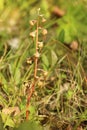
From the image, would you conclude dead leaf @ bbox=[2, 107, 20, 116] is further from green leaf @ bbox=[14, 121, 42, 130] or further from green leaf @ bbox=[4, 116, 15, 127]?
green leaf @ bbox=[14, 121, 42, 130]

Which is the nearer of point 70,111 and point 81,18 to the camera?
point 70,111

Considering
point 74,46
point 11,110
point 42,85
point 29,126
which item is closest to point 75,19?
point 74,46

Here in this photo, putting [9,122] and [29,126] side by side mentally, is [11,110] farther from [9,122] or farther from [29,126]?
[29,126]

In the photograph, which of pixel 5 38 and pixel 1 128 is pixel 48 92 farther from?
pixel 5 38

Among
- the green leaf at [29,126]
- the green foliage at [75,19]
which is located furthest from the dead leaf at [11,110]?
the green foliage at [75,19]

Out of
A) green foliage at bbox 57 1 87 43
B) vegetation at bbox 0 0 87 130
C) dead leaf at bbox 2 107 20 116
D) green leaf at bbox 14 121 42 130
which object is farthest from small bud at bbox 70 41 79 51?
green leaf at bbox 14 121 42 130

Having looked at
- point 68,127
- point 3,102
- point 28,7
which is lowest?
point 68,127

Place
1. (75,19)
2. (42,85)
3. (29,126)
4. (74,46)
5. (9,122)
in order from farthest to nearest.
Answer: (75,19)
(74,46)
(42,85)
(9,122)
(29,126)

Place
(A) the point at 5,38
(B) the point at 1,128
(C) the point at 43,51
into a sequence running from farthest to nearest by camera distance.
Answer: (A) the point at 5,38 → (C) the point at 43,51 → (B) the point at 1,128

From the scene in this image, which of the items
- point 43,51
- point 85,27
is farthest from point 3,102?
point 85,27

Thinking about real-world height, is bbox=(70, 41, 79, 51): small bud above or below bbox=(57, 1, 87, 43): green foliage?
below

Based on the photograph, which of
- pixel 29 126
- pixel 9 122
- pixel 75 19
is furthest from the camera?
pixel 75 19
